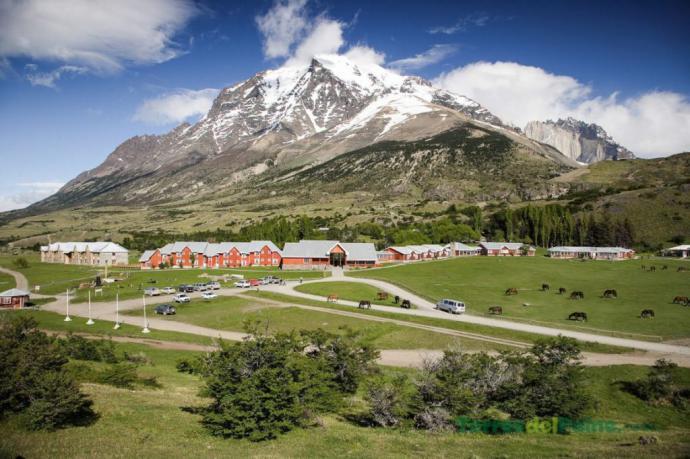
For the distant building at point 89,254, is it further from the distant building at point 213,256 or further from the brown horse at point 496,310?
the brown horse at point 496,310

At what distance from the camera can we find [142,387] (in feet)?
101

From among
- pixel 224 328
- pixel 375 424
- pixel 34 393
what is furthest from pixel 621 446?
pixel 224 328

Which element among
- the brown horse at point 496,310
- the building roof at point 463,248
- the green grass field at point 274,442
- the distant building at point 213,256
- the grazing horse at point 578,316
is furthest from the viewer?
the building roof at point 463,248

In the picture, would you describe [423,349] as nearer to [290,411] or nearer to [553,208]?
[290,411]

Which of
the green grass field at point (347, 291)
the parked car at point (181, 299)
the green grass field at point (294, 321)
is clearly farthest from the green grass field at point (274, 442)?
the green grass field at point (347, 291)

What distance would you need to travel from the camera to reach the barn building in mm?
124938

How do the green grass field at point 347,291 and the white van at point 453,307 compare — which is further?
the green grass field at point 347,291

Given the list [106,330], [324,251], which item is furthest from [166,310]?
[324,251]

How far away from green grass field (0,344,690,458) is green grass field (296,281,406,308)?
162 ft

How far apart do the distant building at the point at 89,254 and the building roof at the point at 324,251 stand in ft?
196

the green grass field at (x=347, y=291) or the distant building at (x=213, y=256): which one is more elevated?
the distant building at (x=213, y=256)

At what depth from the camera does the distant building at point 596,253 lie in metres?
132

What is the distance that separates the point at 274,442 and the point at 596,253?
140m

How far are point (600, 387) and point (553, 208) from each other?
15321 centimetres
